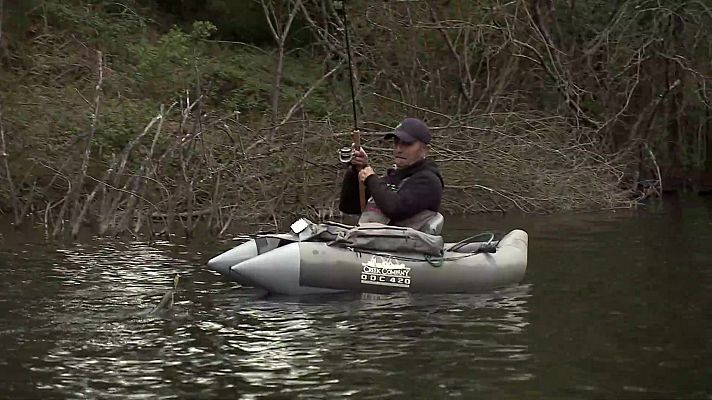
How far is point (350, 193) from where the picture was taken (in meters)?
9.34

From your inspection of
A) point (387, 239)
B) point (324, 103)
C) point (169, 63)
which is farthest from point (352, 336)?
point (169, 63)

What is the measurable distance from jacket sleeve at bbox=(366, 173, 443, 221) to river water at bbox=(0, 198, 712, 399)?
695mm

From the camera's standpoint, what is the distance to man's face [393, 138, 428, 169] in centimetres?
881

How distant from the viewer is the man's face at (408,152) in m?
8.81

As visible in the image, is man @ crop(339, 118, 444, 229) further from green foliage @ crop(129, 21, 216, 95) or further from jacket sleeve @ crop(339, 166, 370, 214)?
green foliage @ crop(129, 21, 216, 95)

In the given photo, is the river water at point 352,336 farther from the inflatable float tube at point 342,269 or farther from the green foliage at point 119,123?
the green foliage at point 119,123

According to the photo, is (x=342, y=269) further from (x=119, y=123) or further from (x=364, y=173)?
(x=119, y=123)

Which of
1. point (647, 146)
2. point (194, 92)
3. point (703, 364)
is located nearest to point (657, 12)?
point (647, 146)

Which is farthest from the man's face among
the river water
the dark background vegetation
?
the dark background vegetation

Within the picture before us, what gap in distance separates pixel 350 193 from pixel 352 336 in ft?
8.44

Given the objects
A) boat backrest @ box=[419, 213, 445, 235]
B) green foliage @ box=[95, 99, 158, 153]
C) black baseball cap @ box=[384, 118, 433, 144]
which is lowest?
boat backrest @ box=[419, 213, 445, 235]

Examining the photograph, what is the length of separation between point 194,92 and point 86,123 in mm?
3359

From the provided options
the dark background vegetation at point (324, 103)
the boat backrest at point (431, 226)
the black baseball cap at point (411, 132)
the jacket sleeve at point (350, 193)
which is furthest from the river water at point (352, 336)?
the dark background vegetation at point (324, 103)

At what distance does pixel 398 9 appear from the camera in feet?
62.1
